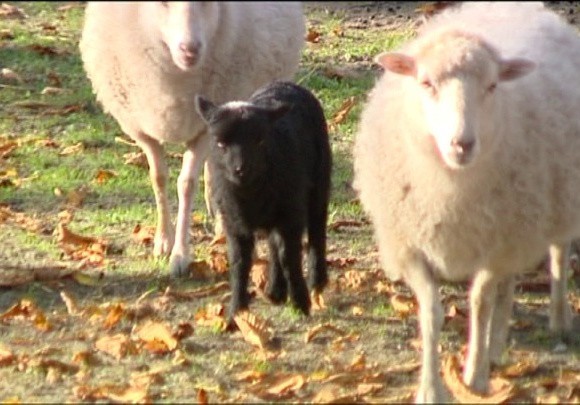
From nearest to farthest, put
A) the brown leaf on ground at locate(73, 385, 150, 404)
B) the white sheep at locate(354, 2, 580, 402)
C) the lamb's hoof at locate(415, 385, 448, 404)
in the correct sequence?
the white sheep at locate(354, 2, 580, 402)
the lamb's hoof at locate(415, 385, 448, 404)
the brown leaf on ground at locate(73, 385, 150, 404)

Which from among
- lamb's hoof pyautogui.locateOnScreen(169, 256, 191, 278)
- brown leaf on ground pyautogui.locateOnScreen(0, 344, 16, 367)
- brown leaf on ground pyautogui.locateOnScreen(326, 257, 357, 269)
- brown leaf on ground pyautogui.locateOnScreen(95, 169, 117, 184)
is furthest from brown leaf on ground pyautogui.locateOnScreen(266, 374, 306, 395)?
brown leaf on ground pyautogui.locateOnScreen(95, 169, 117, 184)

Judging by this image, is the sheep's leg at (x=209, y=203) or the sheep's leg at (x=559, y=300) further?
the sheep's leg at (x=209, y=203)

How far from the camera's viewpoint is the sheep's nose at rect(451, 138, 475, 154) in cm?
530

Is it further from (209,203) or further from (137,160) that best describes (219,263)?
(137,160)

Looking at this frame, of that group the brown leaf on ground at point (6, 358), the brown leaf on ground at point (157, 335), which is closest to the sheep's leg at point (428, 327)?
the brown leaf on ground at point (157, 335)

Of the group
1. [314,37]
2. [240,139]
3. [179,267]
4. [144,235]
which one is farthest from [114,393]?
[314,37]

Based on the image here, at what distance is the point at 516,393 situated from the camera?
617 cm

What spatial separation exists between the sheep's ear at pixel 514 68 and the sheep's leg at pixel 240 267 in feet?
5.62

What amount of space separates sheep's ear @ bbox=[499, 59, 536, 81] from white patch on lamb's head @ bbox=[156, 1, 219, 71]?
1.14 meters

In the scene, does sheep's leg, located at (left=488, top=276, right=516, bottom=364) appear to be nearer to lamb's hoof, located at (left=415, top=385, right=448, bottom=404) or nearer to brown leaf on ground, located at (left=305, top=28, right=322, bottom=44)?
lamb's hoof, located at (left=415, top=385, right=448, bottom=404)

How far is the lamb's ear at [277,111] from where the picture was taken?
21.7 feet

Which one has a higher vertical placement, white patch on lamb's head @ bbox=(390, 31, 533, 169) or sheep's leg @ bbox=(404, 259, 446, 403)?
white patch on lamb's head @ bbox=(390, 31, 533, 169)

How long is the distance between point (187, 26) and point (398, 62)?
1012 mm

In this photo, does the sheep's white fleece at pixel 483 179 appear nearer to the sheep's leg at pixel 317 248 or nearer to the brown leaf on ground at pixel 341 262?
the sheep's leg at pixel 317 248
